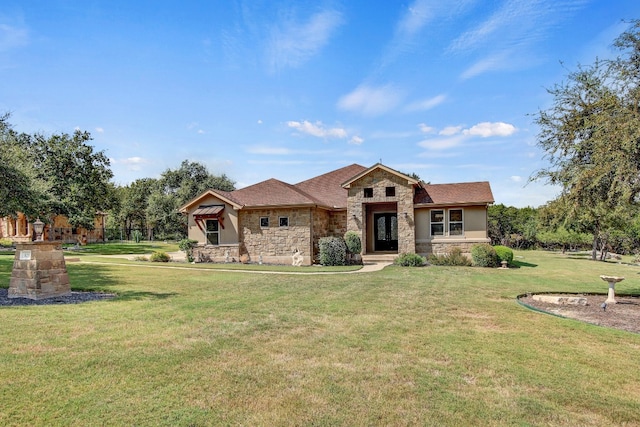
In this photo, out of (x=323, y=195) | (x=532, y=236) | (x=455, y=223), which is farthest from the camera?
(x=532, y=236)

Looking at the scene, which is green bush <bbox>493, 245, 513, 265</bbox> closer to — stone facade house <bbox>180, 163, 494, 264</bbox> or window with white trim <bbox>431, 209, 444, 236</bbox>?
stone facade house <bbox>180, 163, 494, 264</bbox>

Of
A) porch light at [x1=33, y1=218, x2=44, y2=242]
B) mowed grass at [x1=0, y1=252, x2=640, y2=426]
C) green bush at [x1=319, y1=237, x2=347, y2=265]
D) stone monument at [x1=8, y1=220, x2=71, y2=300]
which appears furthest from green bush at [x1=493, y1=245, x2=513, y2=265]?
porch light at [x1=33, y1=218, x2=44, y2=242]

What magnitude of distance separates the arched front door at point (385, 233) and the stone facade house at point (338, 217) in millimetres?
1225

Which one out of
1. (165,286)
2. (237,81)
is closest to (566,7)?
(237,81)

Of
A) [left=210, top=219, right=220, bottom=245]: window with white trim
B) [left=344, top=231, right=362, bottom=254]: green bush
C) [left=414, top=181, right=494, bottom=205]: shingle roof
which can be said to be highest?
[left=414, top=181, right=494, bottom=205]: shingle roof

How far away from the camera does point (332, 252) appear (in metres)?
20.0

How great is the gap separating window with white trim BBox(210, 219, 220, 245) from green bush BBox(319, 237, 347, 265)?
6.78 meters

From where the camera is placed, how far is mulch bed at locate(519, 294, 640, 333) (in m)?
7.59

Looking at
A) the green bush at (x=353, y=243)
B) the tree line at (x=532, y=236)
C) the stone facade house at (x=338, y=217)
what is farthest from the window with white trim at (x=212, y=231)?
the tree line at (x=532, y=236)

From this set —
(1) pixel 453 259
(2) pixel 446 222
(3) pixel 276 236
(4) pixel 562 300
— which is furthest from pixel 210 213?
(4) pixel 562 300

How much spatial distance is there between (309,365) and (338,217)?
724 inches

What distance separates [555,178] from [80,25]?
15.4 m

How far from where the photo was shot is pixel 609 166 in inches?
322

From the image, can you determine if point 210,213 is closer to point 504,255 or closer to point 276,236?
point 276,236
